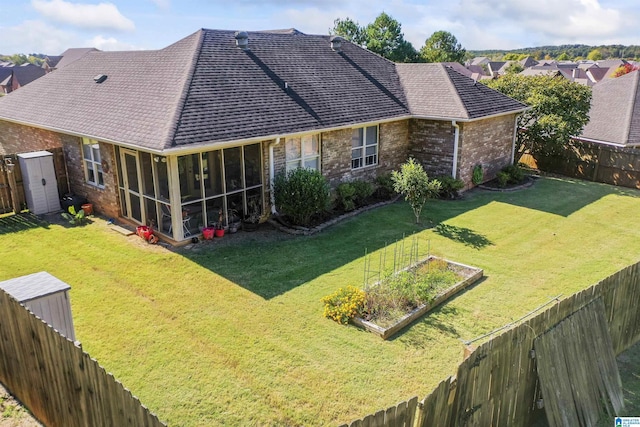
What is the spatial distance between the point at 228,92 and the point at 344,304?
854 centimetres

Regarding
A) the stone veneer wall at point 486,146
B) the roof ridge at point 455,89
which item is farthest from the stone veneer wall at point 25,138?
the stone veneer wall at point 486,146

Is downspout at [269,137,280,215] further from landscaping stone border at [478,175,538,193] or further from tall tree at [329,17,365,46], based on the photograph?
tall tree at [329,17,365,46]

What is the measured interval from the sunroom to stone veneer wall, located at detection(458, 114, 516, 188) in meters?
8.07

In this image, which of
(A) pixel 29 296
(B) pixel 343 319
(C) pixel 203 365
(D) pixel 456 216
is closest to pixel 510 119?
(D) pixel 456 216

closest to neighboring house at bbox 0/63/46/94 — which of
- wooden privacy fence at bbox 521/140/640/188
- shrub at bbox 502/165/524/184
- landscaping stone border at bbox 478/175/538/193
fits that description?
landscaping stone border at bbox 478/175/538/193

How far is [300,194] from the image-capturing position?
14234mm

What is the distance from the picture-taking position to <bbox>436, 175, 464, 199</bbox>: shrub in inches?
698

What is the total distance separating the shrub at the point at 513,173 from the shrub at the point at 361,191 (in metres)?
6.84

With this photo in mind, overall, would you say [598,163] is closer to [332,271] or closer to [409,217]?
[409,217]

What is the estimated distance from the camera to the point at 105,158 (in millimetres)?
14469

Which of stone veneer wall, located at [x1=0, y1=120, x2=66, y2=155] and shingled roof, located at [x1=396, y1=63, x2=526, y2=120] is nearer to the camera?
stone veneer wall, located at [x1=0, y1=120, x2=66, y2=155]

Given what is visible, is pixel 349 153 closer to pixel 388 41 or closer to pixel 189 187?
pixel 189 187

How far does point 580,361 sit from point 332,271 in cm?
580

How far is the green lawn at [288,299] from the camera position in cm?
729
